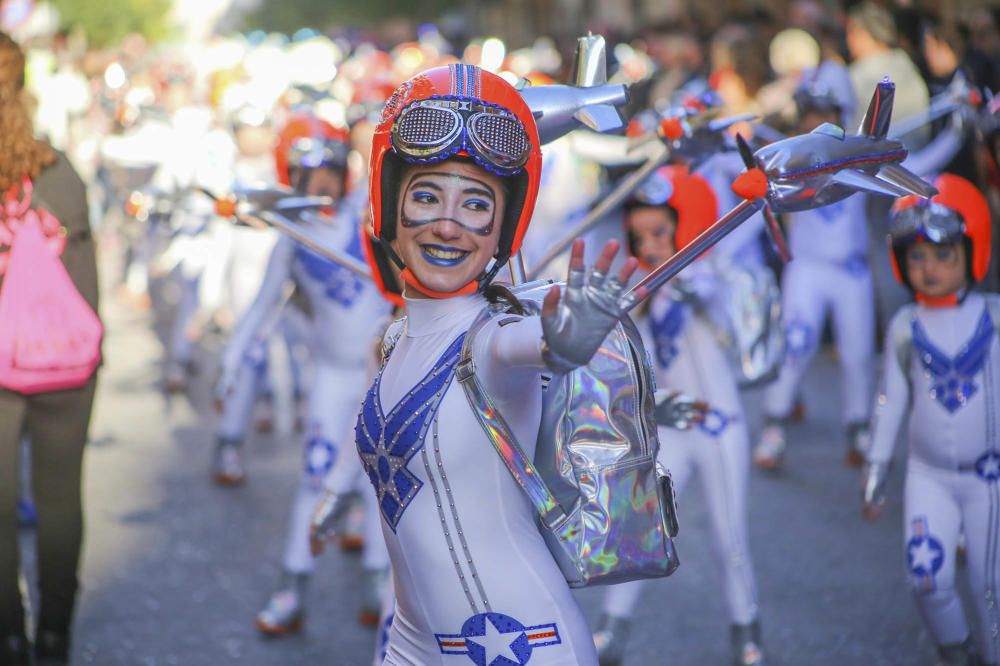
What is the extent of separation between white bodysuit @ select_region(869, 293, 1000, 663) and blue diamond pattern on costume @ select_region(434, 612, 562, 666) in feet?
7.19

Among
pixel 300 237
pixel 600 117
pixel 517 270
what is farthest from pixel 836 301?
pixel 517 270

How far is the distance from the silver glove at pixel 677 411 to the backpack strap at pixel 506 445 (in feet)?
4.41

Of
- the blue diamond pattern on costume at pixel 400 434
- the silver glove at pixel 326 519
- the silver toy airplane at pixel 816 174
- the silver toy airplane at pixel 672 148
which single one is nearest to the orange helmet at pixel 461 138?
the blue diamond pattern on costume at pixel 400 434

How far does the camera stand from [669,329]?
5324 millimetres

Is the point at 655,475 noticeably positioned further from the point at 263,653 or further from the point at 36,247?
the point at 263,653

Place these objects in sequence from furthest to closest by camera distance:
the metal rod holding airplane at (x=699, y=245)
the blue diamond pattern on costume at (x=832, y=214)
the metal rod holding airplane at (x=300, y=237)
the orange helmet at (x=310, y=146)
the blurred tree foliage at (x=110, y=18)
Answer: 1. the blurred tree foliage at (x=110, y=18)
2. the blue diamond pattern on costume at (x=832, y=214)
3. the orange helmet at (x=310, y=146)
4. the metal rod holding airplane at (x=300, y=237)
5. the metal rod holding airplane at (x=699, y=245)

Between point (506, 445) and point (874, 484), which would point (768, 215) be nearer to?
point (506, 445)

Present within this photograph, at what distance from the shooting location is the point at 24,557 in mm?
6531

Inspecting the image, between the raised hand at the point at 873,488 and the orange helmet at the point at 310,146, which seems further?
the orange helmet at the point at 310,146

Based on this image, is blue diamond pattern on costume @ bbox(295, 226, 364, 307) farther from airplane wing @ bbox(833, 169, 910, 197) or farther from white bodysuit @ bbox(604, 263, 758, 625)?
airplane wing @ bbox(833, 169, 910, 197)

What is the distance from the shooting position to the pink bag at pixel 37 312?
4590 mm

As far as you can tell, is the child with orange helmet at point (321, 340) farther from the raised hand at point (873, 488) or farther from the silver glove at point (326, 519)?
the raised hand at point (873, 488)

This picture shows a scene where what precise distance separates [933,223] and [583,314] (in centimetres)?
262

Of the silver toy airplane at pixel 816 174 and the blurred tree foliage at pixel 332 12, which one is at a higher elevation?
the blurred tree foliage at pixel 332 12
